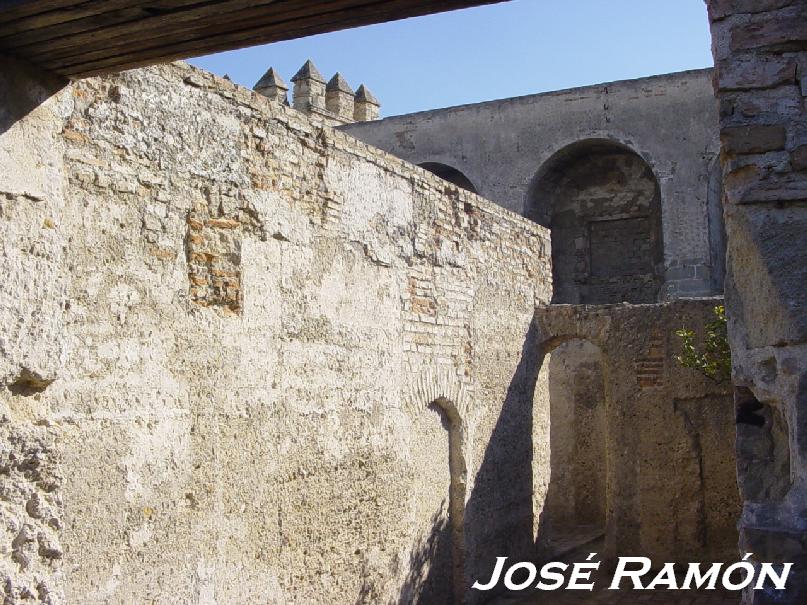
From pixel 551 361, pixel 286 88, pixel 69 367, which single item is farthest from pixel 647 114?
pixel 69 367

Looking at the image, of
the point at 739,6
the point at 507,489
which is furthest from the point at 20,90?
the point at 507,489

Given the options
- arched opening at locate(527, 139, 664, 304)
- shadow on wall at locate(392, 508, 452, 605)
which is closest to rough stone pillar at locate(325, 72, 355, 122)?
arched opening at locate(527, 139, 664, 304)

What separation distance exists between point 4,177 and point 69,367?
1014 mm

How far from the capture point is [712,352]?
8.55m

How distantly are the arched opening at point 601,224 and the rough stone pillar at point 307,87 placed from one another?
14.1 feet

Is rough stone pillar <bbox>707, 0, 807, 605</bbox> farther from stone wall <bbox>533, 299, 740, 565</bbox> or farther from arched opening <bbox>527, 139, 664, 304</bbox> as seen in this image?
arched opening <bbox>527, 139, 664, 304</bbox>

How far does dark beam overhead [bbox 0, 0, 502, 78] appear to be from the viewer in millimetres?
2756

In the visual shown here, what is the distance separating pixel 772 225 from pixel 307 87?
14.6 m

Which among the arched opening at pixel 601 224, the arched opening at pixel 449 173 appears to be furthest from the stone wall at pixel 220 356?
the arched opening at pixel 601 224

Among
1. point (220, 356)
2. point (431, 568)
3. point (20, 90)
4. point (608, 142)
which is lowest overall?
point (431, 568)

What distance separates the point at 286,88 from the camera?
16.8 m

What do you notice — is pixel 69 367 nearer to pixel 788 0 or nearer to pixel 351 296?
pixel 351 296

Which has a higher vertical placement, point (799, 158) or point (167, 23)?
point (167, 23)

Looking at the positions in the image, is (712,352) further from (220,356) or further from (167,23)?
(167,23)
